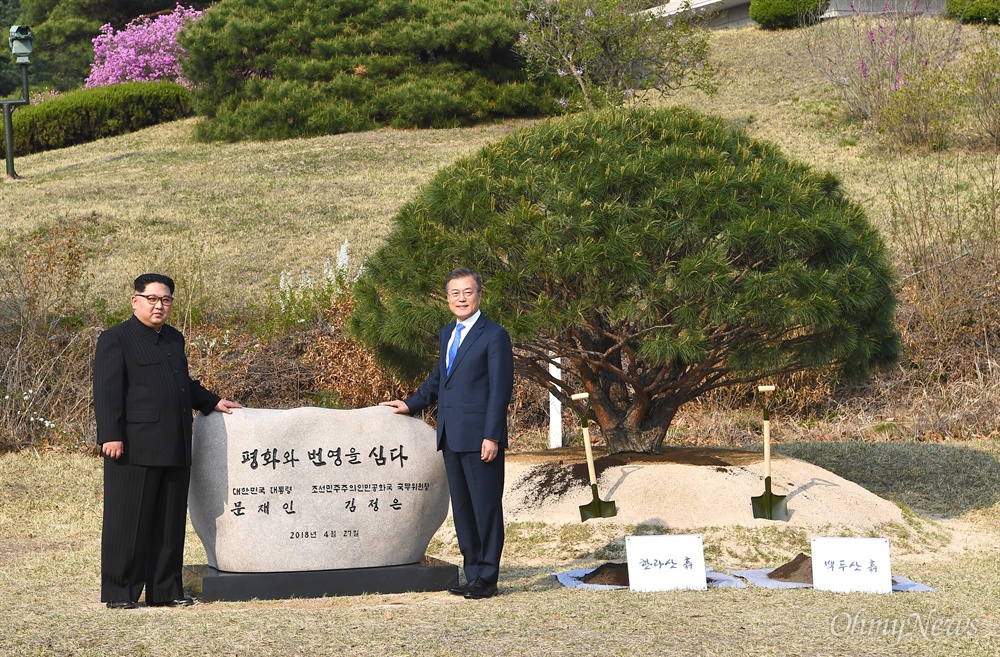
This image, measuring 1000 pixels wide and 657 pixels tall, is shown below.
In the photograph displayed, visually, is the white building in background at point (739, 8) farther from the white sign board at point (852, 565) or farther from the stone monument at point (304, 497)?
the stone monument at point (304, 497)

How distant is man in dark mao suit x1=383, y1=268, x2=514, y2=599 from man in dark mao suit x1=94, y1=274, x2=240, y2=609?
1276mm

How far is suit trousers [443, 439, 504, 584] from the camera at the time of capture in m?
5.54

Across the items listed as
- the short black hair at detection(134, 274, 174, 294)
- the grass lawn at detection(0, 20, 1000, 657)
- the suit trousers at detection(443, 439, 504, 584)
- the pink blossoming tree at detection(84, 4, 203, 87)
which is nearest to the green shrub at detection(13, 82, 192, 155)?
the pink blossoming tree at detection(84, 4, 203, 87)

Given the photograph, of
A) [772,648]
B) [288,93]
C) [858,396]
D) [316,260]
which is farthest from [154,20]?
[772,648]

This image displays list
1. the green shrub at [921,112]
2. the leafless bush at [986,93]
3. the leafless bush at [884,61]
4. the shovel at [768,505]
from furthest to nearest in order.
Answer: the leafless bush at [884,61], the green shrub at [921,112], the leafless bush at [986,93], the shovel at [768,505]

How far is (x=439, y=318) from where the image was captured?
7.14 m

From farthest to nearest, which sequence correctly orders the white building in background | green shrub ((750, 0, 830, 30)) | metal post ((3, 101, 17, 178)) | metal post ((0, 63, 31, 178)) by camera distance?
the white building in background
green shrub ((750, 0, 830, 30))
metal post ((3, 101, 17, 178))
metal post ((0, 63, 31, 178))

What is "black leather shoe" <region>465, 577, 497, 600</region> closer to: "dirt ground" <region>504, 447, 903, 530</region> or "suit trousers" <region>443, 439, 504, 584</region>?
"suit trousers" <region>443, 439, 504, 584</region>

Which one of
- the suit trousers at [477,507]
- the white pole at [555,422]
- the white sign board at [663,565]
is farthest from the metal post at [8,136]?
the white sign board at [663,565]

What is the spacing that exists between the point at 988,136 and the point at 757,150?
15.0 m

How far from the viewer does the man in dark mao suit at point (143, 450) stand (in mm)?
5402

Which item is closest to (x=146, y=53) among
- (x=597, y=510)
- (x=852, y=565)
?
(x=597, y=510)

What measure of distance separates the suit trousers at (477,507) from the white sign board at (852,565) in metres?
1.61

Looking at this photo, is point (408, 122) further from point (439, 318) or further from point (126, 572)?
point (126, 572)
